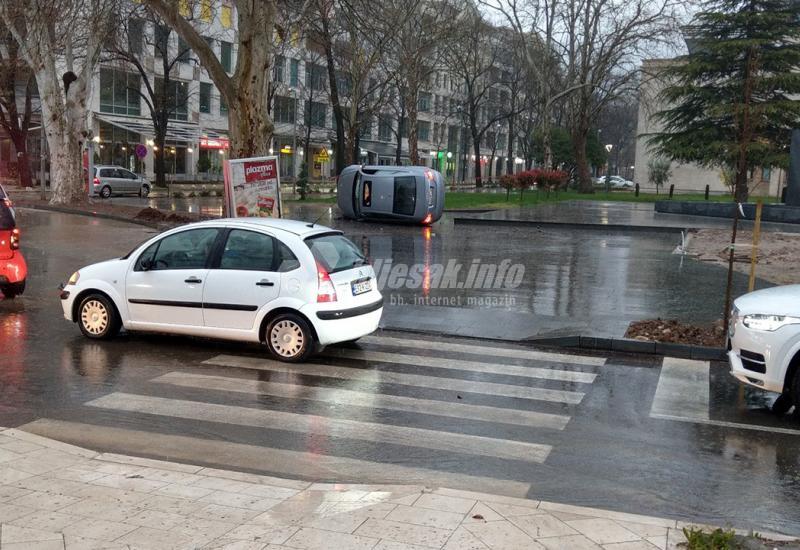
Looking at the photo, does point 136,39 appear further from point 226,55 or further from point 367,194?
point 367,194

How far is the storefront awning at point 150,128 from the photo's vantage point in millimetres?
55188

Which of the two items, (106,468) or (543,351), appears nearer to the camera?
(106,468)

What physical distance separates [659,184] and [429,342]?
59.7 meters

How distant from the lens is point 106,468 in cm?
543

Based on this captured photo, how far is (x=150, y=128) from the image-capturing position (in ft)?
185

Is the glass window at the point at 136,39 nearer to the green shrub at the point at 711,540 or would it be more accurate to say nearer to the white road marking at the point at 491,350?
the white road marking at the point at 491,350

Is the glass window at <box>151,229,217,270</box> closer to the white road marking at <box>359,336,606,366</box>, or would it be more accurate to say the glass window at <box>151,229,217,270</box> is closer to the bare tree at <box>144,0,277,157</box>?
the white road marking at <box>359,336,606,366</box>

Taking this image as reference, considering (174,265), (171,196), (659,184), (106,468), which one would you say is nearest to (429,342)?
(174,265)

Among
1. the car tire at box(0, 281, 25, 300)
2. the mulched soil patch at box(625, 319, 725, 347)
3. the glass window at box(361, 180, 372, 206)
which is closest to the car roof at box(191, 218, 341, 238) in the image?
Answer: the car tire at box(0, 281, 25, 300)

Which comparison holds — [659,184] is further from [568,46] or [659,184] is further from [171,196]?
[171,196]

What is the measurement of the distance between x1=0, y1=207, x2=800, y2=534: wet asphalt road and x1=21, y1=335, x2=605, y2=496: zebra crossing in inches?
0.9

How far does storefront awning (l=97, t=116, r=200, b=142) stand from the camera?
2173 inches

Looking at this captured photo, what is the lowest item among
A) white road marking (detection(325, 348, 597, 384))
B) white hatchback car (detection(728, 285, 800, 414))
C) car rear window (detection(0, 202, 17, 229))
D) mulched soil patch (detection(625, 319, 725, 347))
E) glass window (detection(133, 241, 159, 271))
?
white road marking (detection(325, 348, 597, 384))

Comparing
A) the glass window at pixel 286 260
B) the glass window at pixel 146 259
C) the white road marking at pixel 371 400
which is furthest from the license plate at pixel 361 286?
the glass window at pixel 146 259
